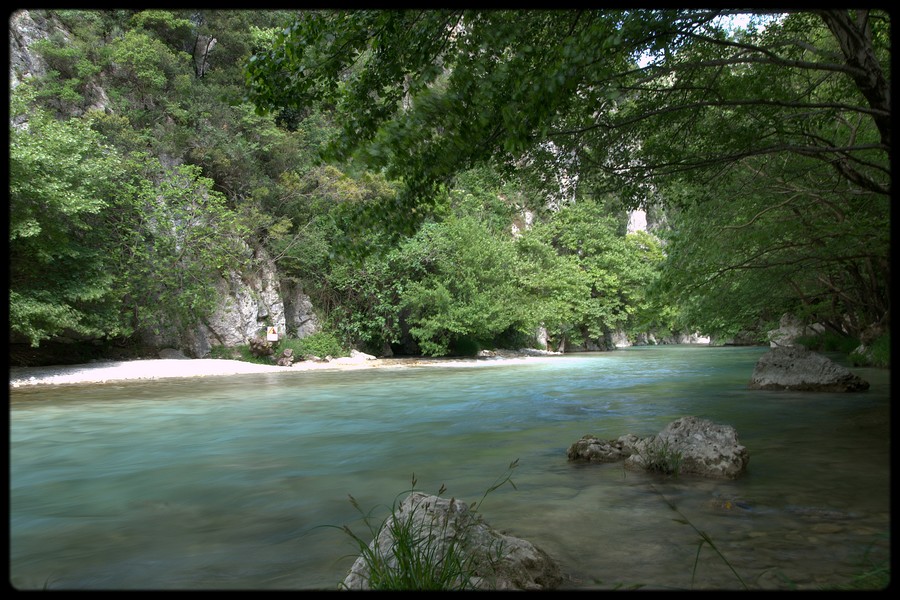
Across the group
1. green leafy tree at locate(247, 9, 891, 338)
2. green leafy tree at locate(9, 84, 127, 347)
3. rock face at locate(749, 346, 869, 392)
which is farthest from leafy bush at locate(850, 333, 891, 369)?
green leafy tree at locate(9, 84, 127, 347)

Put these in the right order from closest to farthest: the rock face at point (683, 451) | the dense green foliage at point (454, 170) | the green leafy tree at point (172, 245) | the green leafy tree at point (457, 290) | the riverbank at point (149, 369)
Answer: the dense green foliage at point (454, 170), the rock face at point (683, 451), the riverbank at point (149, 369), the green leafy tree at point (172, 245), the green leafy tree at point (457, 290)

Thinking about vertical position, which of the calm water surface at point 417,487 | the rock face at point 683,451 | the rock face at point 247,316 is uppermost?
the rock face at point 247,316

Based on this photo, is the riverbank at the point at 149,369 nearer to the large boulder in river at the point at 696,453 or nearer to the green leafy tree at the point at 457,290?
the green leafy tree at the point at 457,290

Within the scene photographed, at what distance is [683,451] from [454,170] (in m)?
3.55

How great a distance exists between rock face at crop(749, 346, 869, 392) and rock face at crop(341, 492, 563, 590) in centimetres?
1097

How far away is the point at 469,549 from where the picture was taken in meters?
3.15

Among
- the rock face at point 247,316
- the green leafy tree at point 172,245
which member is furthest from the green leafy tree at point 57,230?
the rock face at point 247,316

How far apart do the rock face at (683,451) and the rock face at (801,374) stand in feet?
Answer: 24.1

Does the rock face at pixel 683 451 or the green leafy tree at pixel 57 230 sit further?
the green leafy tree at pixel 57 230

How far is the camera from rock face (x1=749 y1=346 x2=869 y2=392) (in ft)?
38.4

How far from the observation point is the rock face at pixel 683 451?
561 cm

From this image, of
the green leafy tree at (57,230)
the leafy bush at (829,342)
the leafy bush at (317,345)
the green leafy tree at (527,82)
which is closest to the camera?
the green leafy tree at (527,82)

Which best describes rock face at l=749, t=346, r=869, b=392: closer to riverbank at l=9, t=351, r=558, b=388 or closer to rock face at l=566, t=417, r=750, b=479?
rock face at l=566, t=417, r=750, b=479

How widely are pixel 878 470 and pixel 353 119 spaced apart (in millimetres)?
6040
